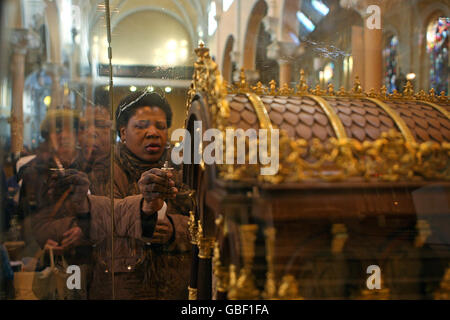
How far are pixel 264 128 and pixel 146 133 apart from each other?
3.23ft

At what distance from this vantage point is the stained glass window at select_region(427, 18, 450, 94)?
2.46m

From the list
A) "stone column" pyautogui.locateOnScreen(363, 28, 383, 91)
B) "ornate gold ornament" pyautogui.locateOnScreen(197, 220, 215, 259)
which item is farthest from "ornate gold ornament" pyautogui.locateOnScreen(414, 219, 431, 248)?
"stone column" pyautogui.locateOnScreen(363, 28, 383, 91)

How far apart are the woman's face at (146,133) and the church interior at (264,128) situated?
0.16 ft

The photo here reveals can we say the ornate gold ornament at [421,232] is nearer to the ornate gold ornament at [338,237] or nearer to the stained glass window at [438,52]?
the ornate gold ornament at [338,237]

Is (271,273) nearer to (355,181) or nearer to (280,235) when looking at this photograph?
(280,235)

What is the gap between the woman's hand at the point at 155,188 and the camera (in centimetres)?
206

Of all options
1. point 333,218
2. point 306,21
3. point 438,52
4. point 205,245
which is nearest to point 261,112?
point 333,218

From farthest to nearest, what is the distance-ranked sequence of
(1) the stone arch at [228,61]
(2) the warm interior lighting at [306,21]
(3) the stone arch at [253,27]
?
(3) the stone arch at [253,27] → (2) the warm interior lighting at [306,21] → (1) the stone arch at [228,61]

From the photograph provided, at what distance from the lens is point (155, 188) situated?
2090 mm

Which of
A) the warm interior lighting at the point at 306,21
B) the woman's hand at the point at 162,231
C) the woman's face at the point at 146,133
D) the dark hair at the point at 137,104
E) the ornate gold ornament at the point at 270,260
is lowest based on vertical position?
the woman's hand at the point at 162,231

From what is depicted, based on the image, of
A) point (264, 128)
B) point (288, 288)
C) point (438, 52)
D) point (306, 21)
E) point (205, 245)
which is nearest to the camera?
point (288, 288)

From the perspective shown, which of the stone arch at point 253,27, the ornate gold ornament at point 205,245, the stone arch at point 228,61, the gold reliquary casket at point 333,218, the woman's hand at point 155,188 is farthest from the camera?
the stone arch at point 253,27

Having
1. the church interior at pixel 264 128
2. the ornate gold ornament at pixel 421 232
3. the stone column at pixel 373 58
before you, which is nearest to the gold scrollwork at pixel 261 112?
the church interior at pixel 264 128

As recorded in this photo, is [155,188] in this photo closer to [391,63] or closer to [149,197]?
[149,197]
